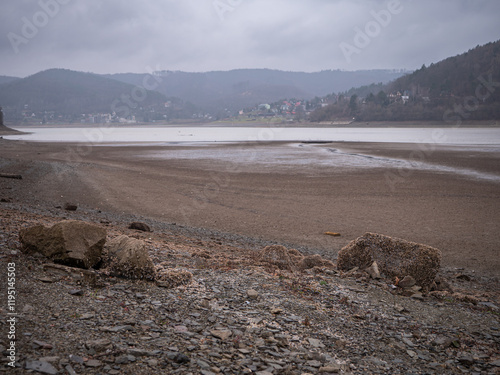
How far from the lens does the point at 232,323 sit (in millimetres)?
5465

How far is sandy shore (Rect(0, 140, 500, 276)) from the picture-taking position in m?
14.5

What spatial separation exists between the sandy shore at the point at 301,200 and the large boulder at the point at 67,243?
24.7 ft

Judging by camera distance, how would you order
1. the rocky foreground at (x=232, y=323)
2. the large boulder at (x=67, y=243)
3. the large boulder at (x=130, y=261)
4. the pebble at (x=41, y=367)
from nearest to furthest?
1. the pebble at (x=41, y=367)
2. the rocky foreground at (x=232, y=323)
3. the large boulder at (x=67, y=243)
4. the large boulder at (x=130, y=261)

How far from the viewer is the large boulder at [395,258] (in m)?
7.83

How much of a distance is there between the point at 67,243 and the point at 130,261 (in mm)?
1087

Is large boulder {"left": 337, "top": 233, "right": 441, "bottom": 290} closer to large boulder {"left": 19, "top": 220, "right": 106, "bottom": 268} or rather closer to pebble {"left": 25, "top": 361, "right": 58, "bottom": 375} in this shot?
large boulder {"left": 19, "top": 220, "right": 106, "bottom": 268}

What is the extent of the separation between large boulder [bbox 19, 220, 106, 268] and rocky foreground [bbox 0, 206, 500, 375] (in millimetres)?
188

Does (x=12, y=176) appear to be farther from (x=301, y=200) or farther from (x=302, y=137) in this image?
(x=302, y=137)

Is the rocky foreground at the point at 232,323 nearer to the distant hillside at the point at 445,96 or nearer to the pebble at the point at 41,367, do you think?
the pebble at the point at 41,367
